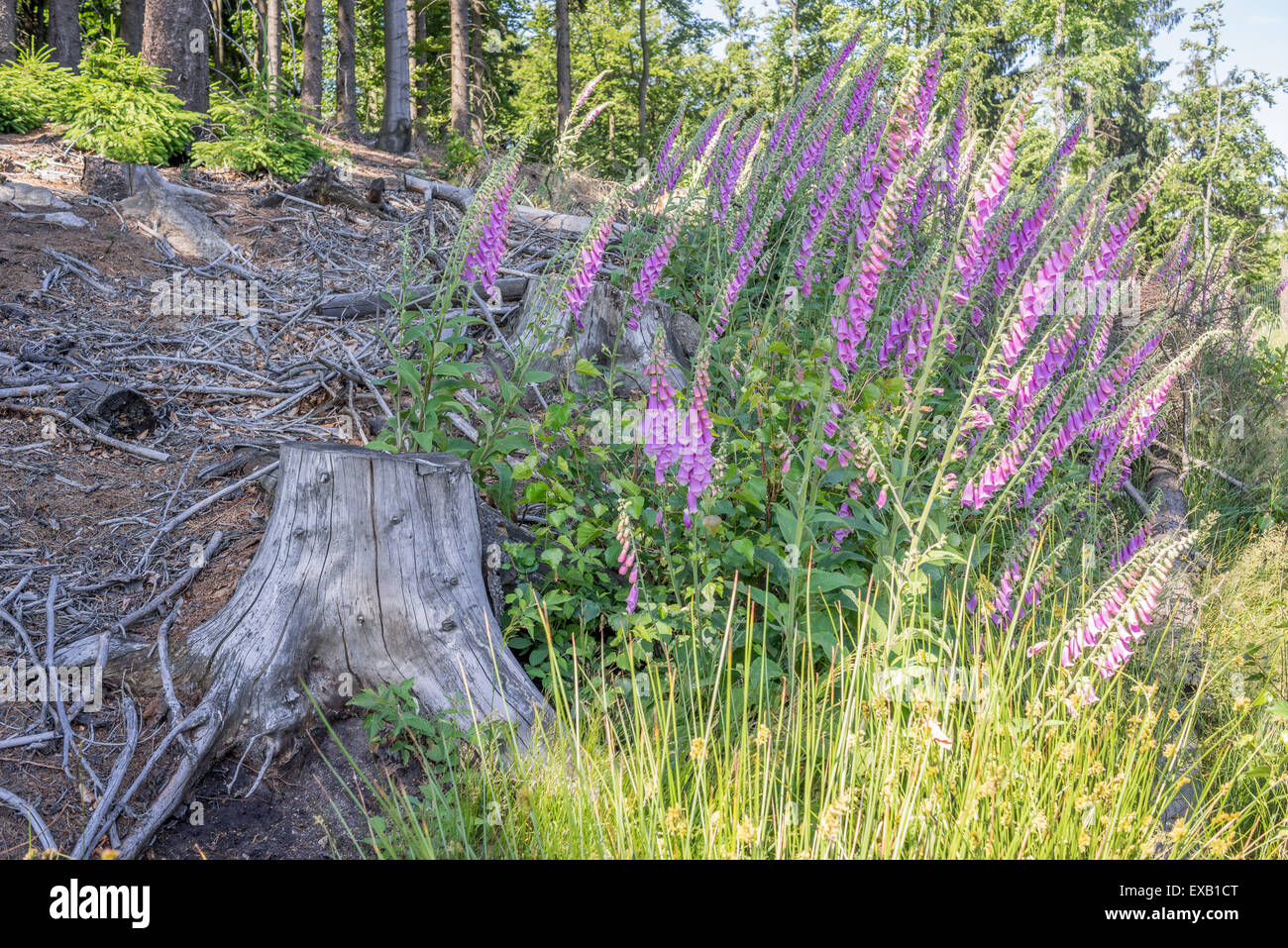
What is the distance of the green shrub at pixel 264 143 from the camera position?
6934mm

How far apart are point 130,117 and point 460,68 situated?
29.4 ft

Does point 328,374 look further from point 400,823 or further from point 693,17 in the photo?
point 693,17

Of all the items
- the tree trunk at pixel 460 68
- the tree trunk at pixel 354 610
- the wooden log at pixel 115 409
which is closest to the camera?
the tree trunk at pixel 354 610

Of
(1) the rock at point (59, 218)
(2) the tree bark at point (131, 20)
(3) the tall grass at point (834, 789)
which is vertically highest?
(2) the tree bark at point (131, 20)

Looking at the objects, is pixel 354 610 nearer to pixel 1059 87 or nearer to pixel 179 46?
pixel 179 46

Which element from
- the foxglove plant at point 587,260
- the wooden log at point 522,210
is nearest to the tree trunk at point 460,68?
the wooden log at point 522,210

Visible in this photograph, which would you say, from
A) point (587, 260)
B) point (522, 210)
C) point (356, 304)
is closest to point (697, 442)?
point (587, 260)

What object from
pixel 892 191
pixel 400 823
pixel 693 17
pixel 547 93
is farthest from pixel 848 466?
pixel 693 17

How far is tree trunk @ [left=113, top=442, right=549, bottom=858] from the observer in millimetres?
2795

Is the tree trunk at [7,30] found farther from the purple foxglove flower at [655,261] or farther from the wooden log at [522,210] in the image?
the purple foxglove flower at [655,261]

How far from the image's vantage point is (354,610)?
114 inches

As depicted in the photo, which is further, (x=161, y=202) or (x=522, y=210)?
(x=522, y=210)

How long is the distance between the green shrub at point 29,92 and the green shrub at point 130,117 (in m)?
0.45

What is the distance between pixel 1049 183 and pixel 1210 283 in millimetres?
3909
